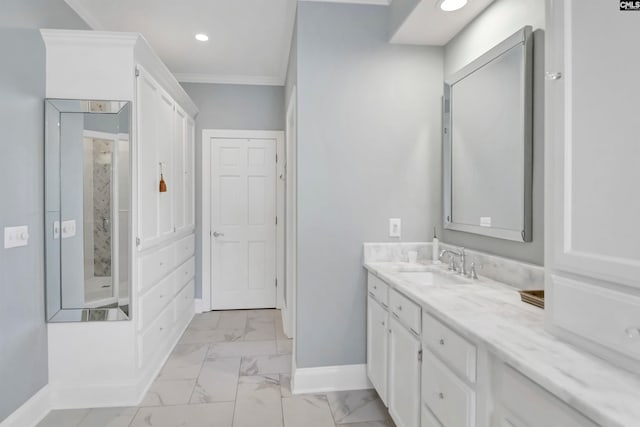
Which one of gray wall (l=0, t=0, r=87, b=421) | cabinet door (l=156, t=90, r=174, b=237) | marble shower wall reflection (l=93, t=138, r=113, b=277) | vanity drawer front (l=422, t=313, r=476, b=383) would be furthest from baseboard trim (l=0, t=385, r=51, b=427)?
vanity drawer front (l=422, t=313, r=476, b=383)

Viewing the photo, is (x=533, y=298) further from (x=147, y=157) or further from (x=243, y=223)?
(x=243, y=223)

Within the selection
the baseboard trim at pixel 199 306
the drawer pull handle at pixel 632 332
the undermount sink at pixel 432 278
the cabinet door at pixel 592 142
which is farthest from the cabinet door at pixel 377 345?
the baseboard trim at pixel 199 306

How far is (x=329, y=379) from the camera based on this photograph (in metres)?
2.52

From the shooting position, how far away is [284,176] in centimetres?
423

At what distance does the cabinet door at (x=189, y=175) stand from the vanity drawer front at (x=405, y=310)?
2544 mm

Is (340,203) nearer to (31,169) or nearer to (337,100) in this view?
(337,100)

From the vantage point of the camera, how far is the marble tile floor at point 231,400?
2174mm

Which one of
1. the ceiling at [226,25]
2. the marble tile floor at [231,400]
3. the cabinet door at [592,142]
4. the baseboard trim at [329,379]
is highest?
the ceiling at [226,25]

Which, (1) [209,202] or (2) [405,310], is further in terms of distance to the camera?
(1) [209,202]

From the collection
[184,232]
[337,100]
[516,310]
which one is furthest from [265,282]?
[516,310]

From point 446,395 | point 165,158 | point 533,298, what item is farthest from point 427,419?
point 165,158

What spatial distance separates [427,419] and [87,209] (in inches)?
89.3

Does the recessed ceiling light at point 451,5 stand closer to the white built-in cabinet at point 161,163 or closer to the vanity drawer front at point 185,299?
the white built-in cabinet at point 161,163

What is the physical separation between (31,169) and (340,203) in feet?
6.15
